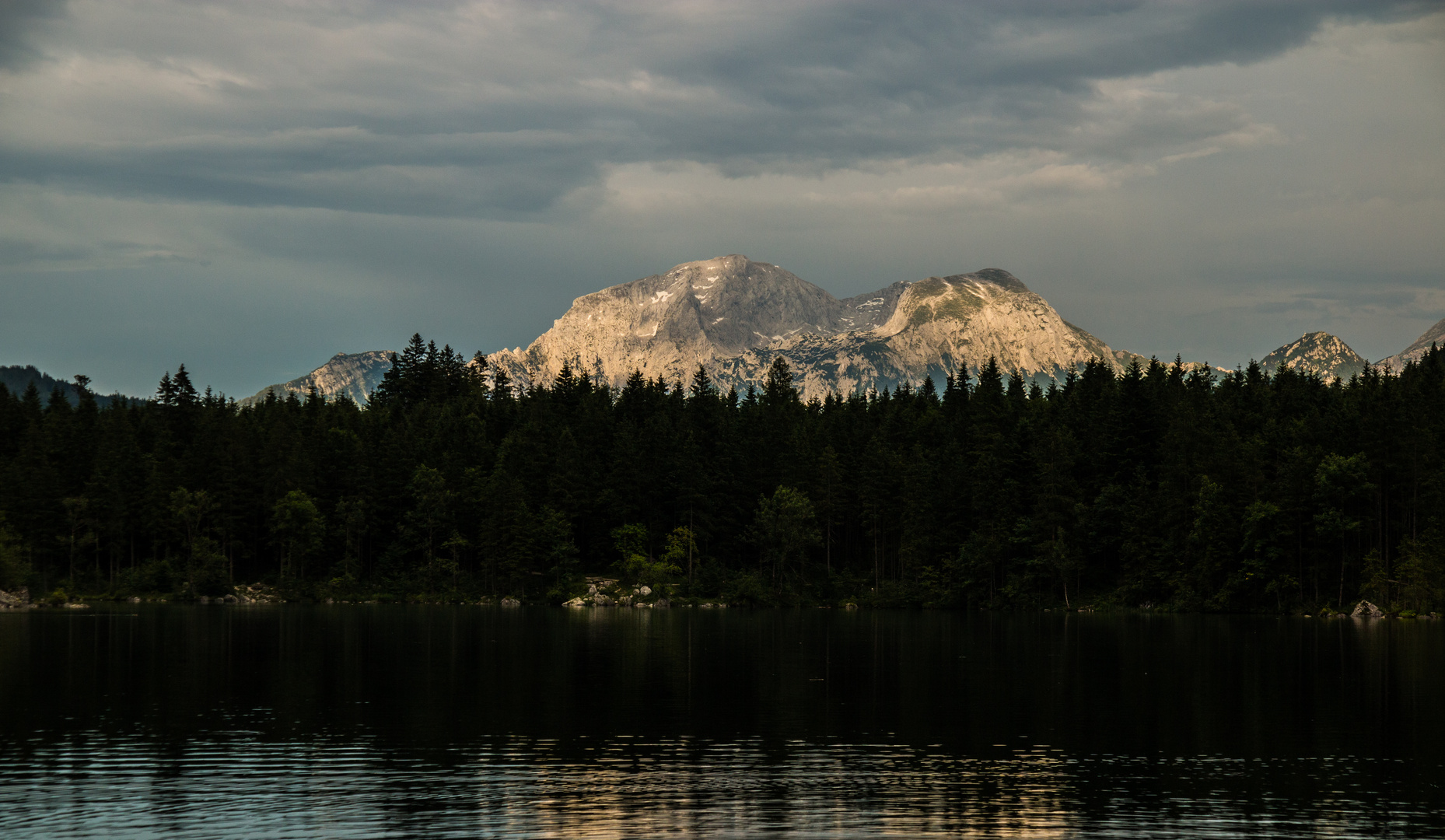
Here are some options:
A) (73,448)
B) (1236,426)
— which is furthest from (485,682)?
(73,448)

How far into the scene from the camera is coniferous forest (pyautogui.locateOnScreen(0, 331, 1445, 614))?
399 ft

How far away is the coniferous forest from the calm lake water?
155 feet

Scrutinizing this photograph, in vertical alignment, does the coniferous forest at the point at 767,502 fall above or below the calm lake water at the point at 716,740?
above

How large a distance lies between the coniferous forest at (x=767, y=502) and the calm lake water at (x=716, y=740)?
47392 mm

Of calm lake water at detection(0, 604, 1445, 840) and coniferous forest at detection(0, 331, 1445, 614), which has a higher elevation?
coniferous forest at detection(0, 331, 1445, 614)

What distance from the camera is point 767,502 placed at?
152 m

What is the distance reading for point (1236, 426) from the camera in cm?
14050

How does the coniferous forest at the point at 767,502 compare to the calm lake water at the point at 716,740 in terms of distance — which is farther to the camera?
the coniferous forest at the point at 767,502

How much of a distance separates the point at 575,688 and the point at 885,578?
105638 mm

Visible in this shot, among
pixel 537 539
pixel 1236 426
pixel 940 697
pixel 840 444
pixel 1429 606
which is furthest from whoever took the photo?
pixel 840 444

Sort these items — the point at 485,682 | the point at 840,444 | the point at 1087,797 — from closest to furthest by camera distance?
the point at 1087,797, the point at 485,682, the point at 840,444

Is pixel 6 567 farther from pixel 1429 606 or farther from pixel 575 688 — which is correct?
pixel 1429 606

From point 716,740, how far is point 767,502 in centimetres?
11361

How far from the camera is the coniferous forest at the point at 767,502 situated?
122 meters
